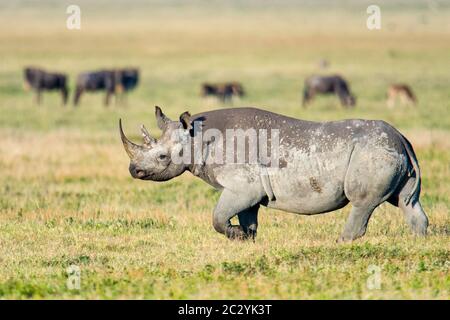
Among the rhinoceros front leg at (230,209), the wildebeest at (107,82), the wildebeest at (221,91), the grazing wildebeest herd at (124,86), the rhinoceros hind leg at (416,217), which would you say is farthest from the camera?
the wildebeest at (107,82)

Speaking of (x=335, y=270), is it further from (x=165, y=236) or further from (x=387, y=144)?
(x=165, y=236)

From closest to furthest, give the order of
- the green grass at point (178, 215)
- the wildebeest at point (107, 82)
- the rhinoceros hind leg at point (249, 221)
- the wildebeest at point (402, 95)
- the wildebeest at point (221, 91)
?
1. the green grass at point (178, 215)
2. the rhinoceros hind leg at point (249, 221)
3. the wildebeest at point (402, 95)
4. the wildebeest at point (221, 91)
5. the wildebeest at point (107, 82)

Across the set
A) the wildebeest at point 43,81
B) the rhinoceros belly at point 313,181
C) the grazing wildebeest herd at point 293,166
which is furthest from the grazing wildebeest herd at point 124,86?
the rhinoceros belly at point 313,181

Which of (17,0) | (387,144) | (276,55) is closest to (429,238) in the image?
(387,144)

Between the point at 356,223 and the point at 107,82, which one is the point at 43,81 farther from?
the point at 356,223

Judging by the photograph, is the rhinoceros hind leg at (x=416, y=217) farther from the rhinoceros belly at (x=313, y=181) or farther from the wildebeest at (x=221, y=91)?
the wildebeest at (x=221, y=91)

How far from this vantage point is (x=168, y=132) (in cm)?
1232

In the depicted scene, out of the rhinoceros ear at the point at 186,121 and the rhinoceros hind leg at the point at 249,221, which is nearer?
the rhinoceros ear at the point at 186,121

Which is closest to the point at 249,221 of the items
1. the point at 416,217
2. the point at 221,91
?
the point at 416,217

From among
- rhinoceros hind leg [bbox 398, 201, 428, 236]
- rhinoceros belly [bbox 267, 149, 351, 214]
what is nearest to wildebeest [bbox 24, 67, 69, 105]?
rhinoceros belly [bbox 267, 149, 351, 214]

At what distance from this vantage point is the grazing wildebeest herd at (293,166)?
11.9m

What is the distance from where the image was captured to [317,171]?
11914 mm

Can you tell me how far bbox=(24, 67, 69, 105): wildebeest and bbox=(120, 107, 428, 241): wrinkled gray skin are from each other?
3035cm

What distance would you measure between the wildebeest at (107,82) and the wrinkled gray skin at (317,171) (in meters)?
29.6
